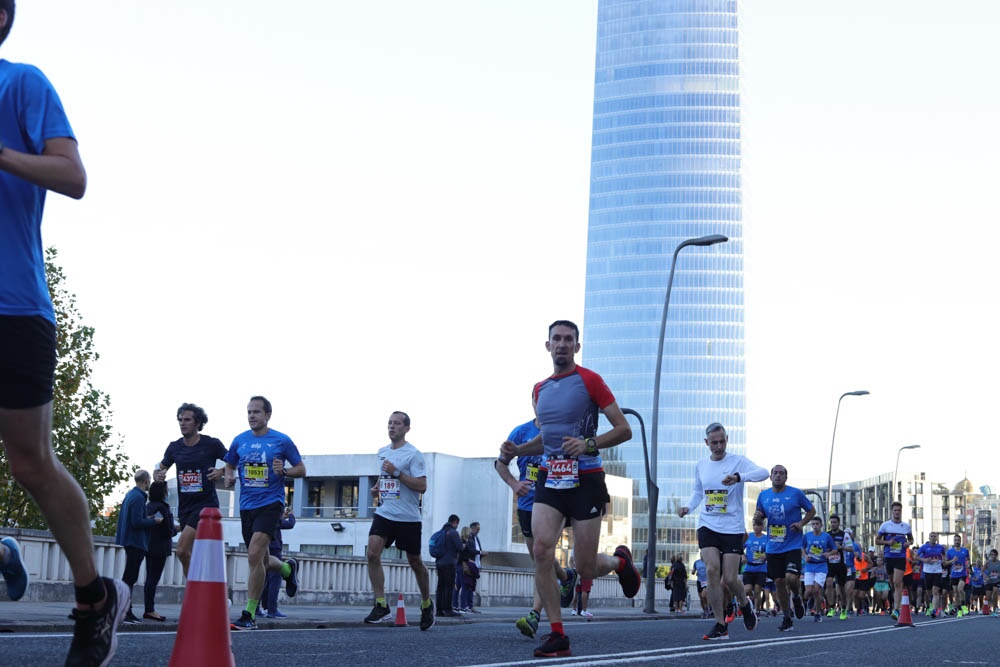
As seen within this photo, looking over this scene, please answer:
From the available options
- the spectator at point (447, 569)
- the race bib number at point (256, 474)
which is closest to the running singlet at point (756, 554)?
the spectator at point (447, 569)

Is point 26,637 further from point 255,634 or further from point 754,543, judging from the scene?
point 754,543

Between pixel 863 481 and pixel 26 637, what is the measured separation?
19931cm

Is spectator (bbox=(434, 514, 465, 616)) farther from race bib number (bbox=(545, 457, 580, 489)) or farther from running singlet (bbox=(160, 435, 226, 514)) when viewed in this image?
race bib number (bbox=(545, 457, 580, 489))

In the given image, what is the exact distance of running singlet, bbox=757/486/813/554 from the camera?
1761 centimetres

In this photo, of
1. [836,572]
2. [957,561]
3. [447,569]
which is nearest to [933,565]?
[836,572]

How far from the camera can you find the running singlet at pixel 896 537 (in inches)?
943

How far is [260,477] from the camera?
11852mm

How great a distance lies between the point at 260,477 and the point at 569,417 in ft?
14.0

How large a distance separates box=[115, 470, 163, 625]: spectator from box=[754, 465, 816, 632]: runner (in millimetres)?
7662

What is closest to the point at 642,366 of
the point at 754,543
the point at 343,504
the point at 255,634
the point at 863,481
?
the point at 863,481

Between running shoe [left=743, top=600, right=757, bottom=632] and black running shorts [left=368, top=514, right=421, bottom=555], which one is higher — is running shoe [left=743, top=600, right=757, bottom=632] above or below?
below

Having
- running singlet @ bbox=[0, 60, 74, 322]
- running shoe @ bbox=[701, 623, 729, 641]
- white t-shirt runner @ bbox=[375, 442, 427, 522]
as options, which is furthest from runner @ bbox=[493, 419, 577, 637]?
running singlet @ bbox=[0, 60, 74, 322]

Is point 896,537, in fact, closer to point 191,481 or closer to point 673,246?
point 191,481

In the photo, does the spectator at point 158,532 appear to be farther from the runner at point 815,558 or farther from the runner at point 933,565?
the runner at point 933,565
